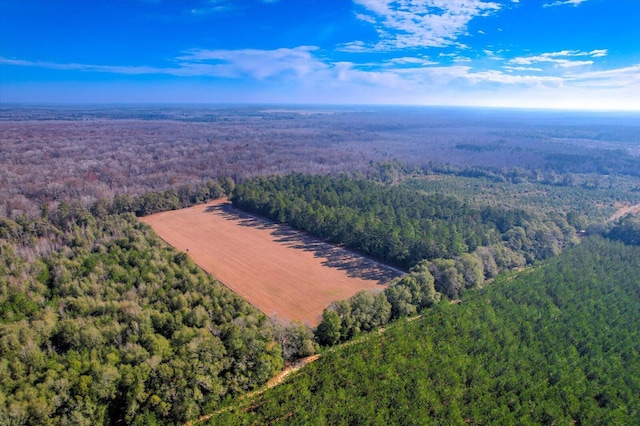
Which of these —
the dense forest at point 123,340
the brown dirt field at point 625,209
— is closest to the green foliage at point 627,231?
the brown dirt field at point 625,209

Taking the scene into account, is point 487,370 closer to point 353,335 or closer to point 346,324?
point 353,335

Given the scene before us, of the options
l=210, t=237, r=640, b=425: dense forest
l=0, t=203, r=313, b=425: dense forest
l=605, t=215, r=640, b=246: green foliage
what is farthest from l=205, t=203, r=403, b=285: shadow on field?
l=605, t=215, r=640, b=246: green foliage

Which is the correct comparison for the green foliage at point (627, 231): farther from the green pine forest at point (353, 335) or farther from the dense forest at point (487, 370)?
the dense forest at point (487, 370)

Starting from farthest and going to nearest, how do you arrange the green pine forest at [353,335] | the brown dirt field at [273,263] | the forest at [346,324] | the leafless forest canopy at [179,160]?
the leafless forest canopy at [179,160] → the brown dirt field at [273,263] → the forest at [346,324] → the green pine forest at [353,335]

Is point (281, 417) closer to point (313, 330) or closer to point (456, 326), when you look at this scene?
point (313, 330)

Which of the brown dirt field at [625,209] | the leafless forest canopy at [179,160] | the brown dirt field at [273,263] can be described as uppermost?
the leafless forest canopy at [179,160]

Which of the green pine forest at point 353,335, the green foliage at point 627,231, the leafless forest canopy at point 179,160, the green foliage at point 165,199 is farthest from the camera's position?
the leafless forest canopy at point 179,160
